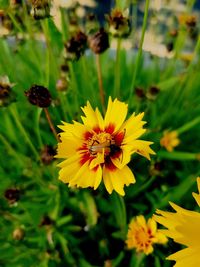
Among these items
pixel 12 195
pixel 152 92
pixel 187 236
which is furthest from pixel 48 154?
pixel 187 236

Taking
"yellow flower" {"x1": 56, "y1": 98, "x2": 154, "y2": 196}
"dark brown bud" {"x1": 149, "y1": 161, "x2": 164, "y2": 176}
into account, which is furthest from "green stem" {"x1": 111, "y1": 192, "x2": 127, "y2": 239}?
"yellow flower" {"x1": 56, "y1": 98, "x2": 154, "y2": 196}

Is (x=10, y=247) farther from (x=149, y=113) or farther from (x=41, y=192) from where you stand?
(x=149, y=113)

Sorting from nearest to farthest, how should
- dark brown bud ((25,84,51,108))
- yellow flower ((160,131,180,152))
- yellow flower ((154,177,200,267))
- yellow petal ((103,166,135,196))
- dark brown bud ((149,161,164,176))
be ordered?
yellow flower ((154,177,200,267)), yellow petal ((103,166,135,196)), dark brown bud ((25,84,51,108)), dark brown bud ((149,161,164,176)), yellow flower ((160,131,180,152))

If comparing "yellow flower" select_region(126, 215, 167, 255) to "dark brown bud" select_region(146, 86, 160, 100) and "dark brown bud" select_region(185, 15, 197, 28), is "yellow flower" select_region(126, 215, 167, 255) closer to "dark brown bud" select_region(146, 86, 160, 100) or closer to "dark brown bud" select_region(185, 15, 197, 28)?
"dark brown bud" select_region(146, 86, 160, 100)

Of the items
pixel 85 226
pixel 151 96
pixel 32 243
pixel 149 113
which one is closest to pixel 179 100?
pixel 149 113

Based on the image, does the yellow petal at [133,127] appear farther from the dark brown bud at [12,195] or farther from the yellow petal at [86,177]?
the dark brown bud at [12,195]

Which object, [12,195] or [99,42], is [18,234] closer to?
[12,195]
